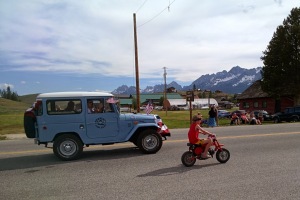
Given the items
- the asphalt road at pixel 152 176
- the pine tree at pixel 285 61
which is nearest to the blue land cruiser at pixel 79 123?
the asphalt road at pixel 152 176

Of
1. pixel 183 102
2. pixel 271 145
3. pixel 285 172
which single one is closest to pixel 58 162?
pixel 285 172

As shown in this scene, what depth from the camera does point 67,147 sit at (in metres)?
10.2

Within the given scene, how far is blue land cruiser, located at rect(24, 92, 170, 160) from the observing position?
999cm

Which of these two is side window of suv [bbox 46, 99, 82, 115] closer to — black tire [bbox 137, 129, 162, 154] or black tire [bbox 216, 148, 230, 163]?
black tire [bbox 137, 129, 162, 154]

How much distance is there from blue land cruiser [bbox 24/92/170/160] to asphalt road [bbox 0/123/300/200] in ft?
1.61

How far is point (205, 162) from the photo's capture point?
29.8 ft

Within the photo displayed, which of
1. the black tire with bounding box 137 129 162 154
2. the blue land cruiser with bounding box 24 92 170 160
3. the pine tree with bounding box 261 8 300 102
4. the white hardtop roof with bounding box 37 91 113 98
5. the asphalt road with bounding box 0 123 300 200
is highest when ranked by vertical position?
the pine tree with bounding box 261 8 300 102

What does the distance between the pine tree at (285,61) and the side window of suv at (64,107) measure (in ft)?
130

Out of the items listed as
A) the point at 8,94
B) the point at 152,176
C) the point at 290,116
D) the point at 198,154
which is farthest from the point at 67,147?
the point at 8,94

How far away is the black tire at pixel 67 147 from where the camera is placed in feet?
33.1

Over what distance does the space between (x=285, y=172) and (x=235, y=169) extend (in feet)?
3.73

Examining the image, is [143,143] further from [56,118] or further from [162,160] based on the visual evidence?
[56,118]

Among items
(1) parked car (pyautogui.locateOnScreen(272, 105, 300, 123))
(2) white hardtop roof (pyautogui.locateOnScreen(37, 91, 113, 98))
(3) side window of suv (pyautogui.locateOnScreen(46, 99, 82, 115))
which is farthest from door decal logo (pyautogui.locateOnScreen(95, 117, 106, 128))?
(1) parked car (pyautogui.locateOnScreen(272, 105, 300, 123))

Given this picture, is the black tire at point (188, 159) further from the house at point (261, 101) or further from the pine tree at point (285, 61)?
the house at point (261, 101)
